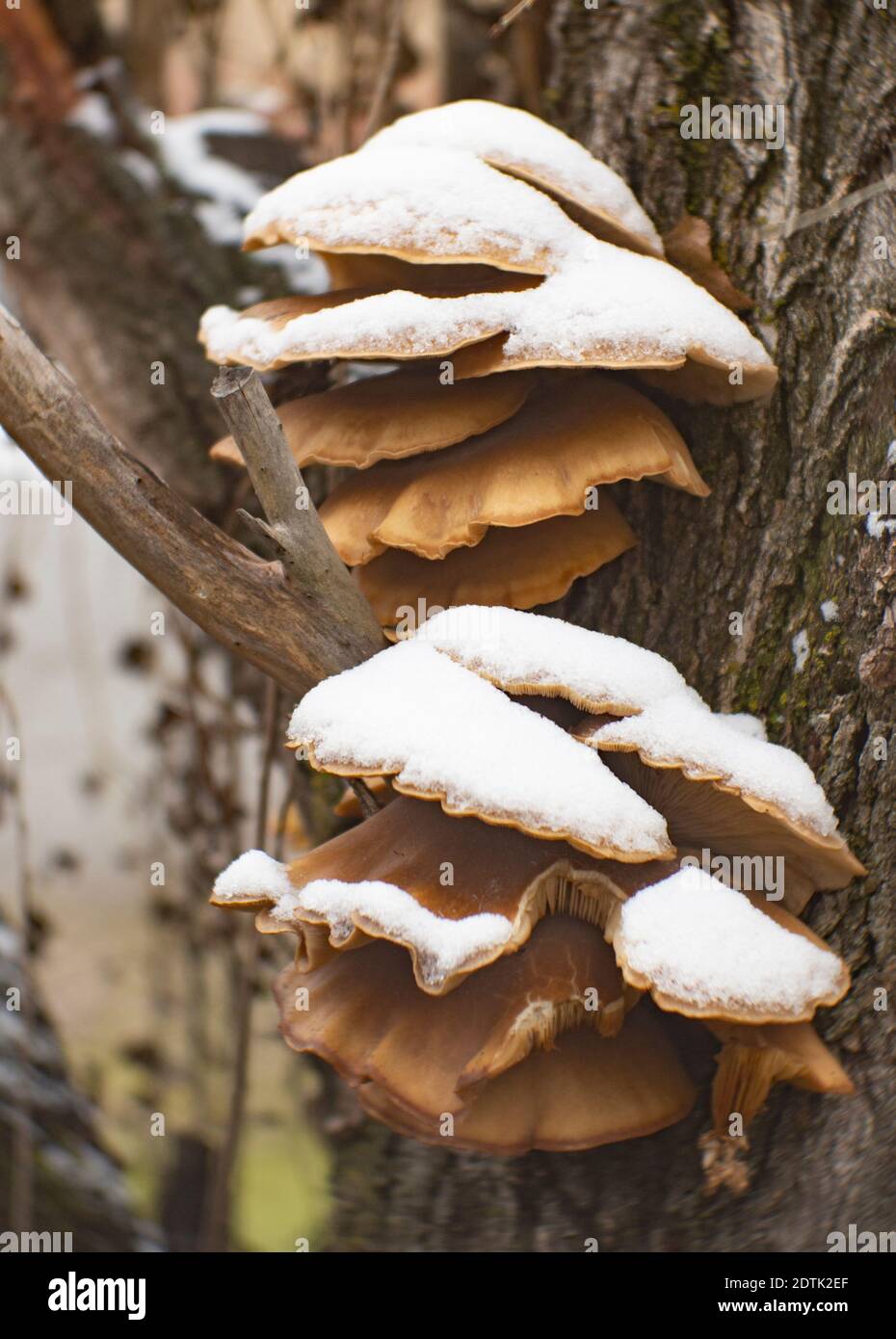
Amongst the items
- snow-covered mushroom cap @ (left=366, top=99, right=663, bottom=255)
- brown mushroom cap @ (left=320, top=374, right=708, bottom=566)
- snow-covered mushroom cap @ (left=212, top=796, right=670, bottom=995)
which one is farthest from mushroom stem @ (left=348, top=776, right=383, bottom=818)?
snow-covered mushroom cap @ (left=366, top=99, right=663, bottom=255)

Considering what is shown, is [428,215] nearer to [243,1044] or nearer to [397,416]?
[397,416]

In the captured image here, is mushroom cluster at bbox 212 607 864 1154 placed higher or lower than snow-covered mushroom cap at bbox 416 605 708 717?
lower

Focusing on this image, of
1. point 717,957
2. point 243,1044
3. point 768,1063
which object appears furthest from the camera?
point 243,1044

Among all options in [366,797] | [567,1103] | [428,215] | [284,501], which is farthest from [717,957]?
[428,215]

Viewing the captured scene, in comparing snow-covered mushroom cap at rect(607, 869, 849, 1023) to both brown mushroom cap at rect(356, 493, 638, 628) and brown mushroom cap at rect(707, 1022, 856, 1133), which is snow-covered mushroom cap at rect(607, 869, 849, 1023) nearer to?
brown mushroom cap at rect(707, 1022, 856, 1133)

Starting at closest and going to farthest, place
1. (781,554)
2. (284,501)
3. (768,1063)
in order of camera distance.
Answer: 1. (768,1063)
2. (284,501)
3. (781,554)
